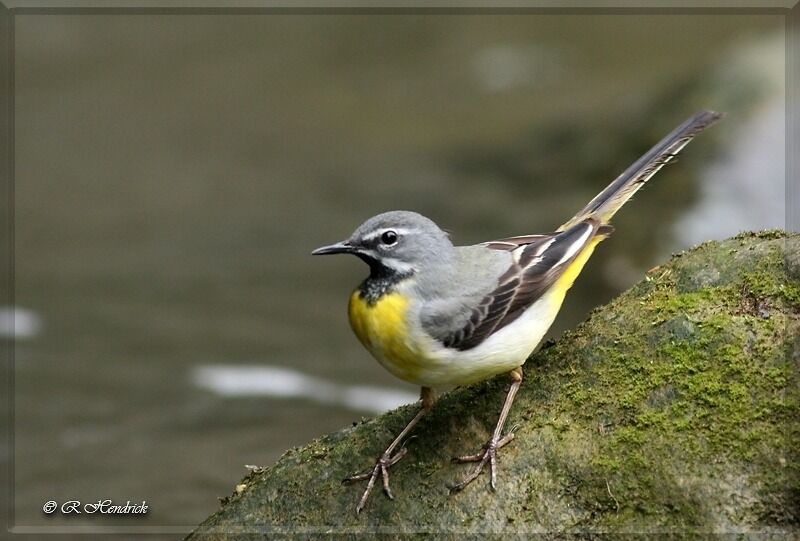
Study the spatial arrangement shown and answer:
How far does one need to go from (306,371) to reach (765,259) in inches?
335

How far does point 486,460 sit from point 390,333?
3.46 feet

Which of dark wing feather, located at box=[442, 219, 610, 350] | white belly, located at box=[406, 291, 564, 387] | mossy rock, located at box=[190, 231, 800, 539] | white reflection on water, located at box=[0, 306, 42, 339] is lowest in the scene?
mossy rock, located at box=[190, 231, 800, 539]

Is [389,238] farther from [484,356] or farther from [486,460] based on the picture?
[486,460]

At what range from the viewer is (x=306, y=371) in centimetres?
1434

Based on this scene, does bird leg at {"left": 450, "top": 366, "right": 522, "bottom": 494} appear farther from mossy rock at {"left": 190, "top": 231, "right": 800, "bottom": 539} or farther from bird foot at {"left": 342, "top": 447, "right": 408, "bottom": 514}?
bird foot at {"left": 342, "top": 447, "right": 408, "bottom": 514}

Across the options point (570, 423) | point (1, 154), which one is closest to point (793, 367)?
point (570, 423)

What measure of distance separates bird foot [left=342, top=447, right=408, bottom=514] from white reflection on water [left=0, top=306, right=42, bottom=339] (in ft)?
31.8

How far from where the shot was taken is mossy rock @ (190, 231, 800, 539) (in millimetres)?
6047

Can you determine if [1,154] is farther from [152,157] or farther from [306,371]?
[306,371]

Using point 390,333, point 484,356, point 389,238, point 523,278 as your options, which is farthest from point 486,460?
point 389,238

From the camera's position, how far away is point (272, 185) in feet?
64.2

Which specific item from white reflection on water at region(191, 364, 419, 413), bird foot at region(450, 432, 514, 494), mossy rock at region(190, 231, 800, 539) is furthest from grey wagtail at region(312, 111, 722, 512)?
white reflection on water at region(191, 364, 419, 413)

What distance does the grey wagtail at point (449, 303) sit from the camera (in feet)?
21.9

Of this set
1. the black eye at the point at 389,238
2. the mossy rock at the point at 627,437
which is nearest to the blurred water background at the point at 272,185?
the mossy rock at the point at 627,437
